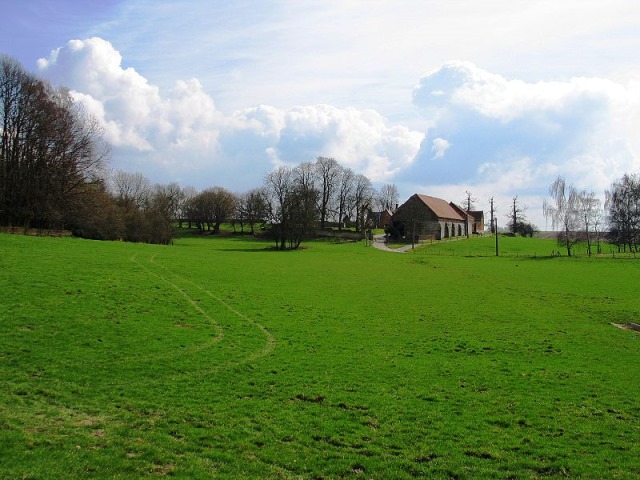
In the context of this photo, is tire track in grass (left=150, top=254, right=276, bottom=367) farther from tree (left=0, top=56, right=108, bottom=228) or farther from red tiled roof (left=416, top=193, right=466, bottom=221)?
red tiled roof (left=416, top=193, right=466, bottom=221)

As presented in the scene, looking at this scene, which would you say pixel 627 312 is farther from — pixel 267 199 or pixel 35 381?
pixel 267 199

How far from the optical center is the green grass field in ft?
32.3

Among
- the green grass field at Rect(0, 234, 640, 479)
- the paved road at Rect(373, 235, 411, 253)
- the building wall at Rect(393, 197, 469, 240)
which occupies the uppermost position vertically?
the building wall at Rect(393, 197, 469, 240)

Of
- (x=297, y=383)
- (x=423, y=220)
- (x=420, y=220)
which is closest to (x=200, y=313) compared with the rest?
(x=297, y=383)

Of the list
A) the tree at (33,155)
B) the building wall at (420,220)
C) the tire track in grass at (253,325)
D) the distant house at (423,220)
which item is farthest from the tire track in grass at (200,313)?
the building wall at (420,220)

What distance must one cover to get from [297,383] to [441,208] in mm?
121096

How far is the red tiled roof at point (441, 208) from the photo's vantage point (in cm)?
12344

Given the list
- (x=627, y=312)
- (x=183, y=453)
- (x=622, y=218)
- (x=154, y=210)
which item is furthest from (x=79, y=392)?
(x=622, y=218)

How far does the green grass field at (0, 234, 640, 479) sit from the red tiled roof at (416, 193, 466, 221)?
9079 centimetres

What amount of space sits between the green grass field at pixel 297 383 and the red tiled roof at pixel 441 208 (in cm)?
9079

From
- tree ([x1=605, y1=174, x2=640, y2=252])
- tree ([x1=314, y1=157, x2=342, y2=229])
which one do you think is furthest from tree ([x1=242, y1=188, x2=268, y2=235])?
tree ([x1=605, y1=174, x2=640, y2=252])

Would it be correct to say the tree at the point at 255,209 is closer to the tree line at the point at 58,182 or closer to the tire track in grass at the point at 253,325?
the tree line at the point at 58,182

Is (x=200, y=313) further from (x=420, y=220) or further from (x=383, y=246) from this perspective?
(x=420, y=220)

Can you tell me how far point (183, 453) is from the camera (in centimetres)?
983
